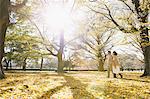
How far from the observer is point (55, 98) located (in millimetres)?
7578

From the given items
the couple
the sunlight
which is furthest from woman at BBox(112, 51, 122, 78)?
the sunlight

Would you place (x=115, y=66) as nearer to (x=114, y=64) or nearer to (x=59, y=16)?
(x=114, y=64)

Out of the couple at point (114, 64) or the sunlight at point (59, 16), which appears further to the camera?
the sunlight at point (59, 16)

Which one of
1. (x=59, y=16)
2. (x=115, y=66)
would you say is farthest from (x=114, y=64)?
(x=59, y=16)

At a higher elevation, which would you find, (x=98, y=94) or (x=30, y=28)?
(x=30, y=28)

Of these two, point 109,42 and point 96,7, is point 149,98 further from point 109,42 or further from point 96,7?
point 109,42

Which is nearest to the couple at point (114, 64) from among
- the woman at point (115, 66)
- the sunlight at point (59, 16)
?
the woman at point (115, 66)

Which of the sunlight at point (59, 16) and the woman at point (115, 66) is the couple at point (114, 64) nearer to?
the woman at point (115, 66)

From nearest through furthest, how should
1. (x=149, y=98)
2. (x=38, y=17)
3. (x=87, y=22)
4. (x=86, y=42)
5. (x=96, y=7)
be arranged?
(x=149, y=98) < (x=96, y=7) < (x=38, y=17) < (x=87, y=22) < (x=86, y=42)

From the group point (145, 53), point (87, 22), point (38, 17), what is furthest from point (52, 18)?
point (145, 53)

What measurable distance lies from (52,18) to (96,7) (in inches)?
325

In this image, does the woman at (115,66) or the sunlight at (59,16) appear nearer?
the woman at (115,66)

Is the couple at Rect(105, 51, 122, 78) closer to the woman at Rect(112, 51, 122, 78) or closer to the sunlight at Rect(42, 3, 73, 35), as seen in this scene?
the woman at Rect(112, 51, 122, 78)

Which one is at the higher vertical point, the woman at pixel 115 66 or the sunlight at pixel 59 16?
the sunlight at pixel 59 16
